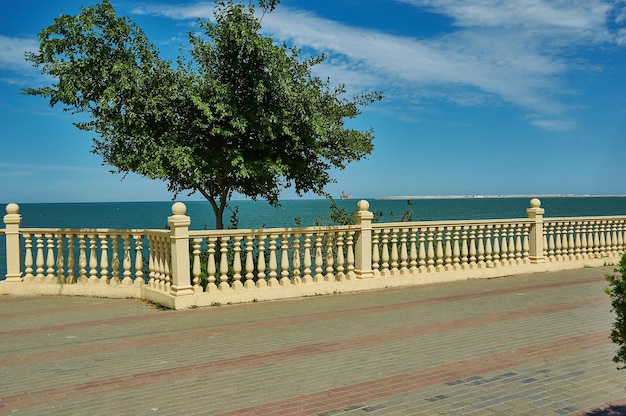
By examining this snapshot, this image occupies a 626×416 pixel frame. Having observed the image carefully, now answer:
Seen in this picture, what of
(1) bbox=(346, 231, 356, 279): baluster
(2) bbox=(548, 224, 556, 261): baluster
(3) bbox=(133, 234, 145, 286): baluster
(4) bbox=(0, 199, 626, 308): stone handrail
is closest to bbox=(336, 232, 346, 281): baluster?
(4) bbox=(0, 199, 626, 308): stone handrail

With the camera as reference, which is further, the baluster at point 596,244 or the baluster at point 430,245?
the baluster at point 596,244

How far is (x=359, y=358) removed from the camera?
21.4 feet

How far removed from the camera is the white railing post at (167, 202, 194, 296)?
9719 millimetres

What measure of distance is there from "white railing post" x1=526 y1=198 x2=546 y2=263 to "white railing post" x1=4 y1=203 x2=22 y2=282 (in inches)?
455

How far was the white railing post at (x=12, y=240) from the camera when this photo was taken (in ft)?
37.6

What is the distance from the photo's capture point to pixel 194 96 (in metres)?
10.4

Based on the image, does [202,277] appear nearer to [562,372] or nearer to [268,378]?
[268,378]

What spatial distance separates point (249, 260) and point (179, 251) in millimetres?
1288

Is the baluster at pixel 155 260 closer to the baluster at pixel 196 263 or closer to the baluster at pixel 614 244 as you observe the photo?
the baluster at pixel 196 263

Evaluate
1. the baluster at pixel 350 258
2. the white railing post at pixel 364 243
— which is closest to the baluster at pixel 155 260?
the baluster at pixel 350 258

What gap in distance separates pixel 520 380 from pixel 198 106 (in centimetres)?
718

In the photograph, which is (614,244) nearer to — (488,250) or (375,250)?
(488,250)

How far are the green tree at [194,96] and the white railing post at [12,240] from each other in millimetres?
2195

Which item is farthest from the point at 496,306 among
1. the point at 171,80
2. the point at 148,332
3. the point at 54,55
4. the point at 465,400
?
the point at 54,55
